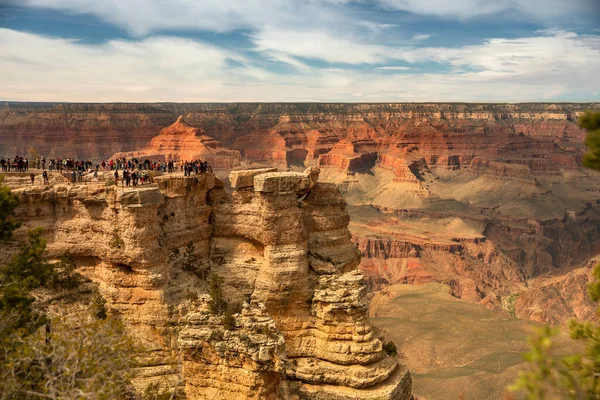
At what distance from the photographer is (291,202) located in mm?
27172

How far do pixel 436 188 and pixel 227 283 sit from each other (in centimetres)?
14966

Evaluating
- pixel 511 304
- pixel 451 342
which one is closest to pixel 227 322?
pixel 451 342

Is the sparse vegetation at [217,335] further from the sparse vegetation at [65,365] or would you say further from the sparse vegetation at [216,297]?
the sparse vegetation at [65,365]

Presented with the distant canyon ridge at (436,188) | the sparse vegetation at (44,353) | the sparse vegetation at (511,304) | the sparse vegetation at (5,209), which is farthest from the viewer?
the distant canyon ridge at (436,188)

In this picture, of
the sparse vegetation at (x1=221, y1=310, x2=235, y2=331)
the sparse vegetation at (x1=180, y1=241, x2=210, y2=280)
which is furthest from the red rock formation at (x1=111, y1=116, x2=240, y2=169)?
the sparse vegetation at (x1=221, y1=310, x2=235, y2=331)

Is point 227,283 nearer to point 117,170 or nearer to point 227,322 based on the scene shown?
point 227,322

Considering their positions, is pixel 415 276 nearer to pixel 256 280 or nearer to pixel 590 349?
pixel 256 280

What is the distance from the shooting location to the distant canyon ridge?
302 feet

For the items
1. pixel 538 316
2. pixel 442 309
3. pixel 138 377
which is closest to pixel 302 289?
pixel 138 377

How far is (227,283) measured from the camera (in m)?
27.3

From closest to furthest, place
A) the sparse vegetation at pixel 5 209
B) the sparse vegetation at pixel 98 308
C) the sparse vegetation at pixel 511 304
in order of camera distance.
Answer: the sparse vegetation at pixel 5 209
the sparse vegetation at pixel 98 308
the sparse vegetation at pixel 511 304

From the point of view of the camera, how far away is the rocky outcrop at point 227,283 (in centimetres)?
2270

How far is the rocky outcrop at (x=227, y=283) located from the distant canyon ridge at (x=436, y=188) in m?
57.6

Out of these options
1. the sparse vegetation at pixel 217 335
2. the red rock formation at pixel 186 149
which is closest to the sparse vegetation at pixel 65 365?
the sparse vegetation at pixel 217 335
